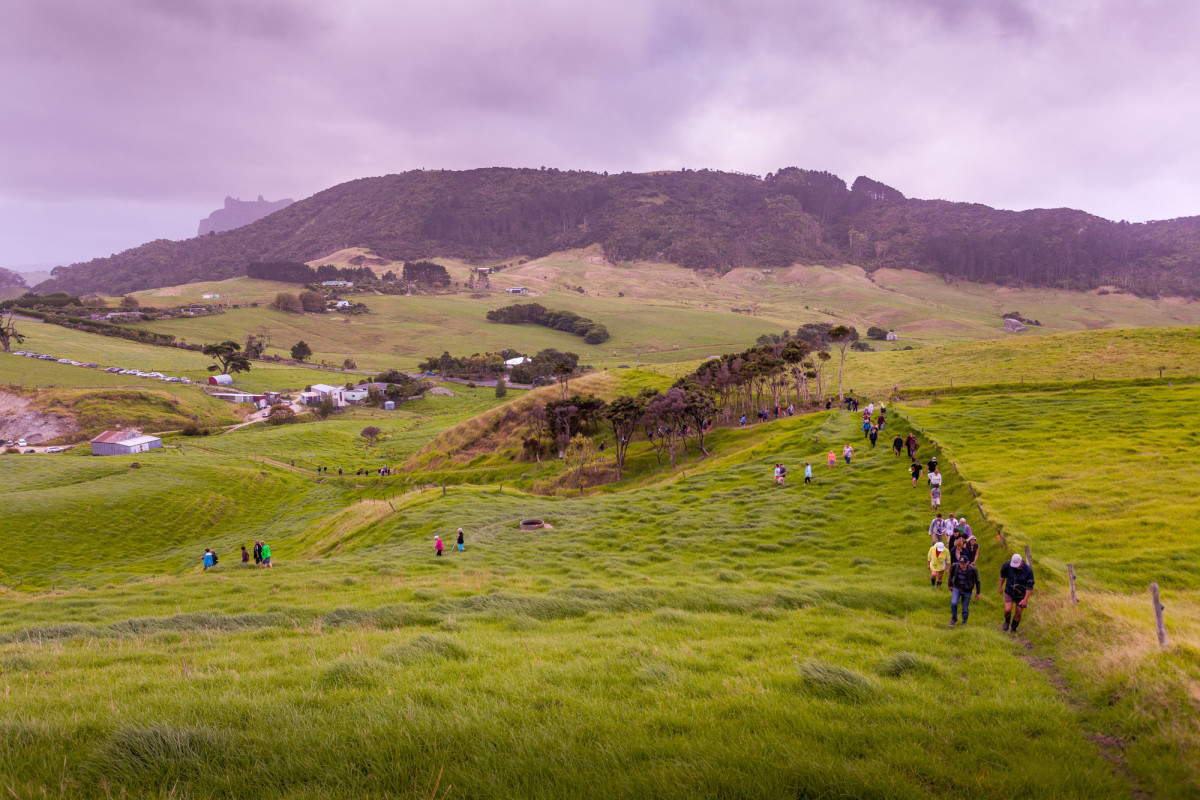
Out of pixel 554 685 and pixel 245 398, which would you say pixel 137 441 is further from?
pixel 554 685

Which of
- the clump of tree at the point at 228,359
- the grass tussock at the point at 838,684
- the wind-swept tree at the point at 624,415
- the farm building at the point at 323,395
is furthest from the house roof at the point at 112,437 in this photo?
the grass tussock at the point at 838,684

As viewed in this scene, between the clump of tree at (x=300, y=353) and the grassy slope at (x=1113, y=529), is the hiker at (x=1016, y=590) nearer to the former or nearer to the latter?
the grassy slope at (x=1113, y=529)

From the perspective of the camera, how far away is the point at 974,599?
52.7 ft

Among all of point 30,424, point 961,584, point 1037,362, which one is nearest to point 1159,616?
point 961,584

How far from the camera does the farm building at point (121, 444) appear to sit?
83.9 m

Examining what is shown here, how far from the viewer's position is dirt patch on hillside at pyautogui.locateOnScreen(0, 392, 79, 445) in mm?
101750

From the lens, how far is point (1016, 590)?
13.0 m

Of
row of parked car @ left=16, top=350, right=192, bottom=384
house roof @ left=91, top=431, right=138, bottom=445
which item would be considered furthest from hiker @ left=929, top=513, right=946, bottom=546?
row of parked car @ left=16, top=350, right=192, bottom=384

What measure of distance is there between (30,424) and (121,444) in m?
39.2

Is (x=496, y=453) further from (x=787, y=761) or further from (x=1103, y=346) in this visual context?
(x=1103, y=346)

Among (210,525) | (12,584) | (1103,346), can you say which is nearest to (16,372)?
(210,525)

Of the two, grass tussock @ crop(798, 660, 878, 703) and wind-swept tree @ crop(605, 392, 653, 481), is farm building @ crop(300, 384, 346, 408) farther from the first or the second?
grass tussock @ crop(798, 660, 878, 703)

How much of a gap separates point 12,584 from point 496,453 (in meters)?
44.2

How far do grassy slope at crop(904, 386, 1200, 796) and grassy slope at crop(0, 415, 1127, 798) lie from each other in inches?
36.8
